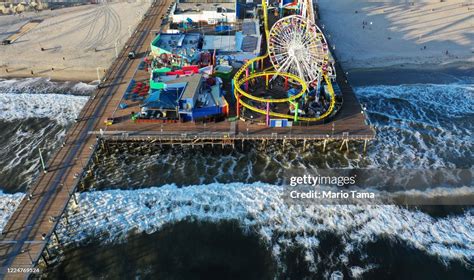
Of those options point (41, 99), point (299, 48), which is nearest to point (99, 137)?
point (41, 99)

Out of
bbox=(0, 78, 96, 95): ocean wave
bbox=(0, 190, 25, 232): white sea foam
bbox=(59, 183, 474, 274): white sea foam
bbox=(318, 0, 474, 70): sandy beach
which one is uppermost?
bbox=(318, 0, 474, 70): sandy beach

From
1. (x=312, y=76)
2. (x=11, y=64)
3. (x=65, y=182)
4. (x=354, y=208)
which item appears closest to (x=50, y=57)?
(x=11, y=64)

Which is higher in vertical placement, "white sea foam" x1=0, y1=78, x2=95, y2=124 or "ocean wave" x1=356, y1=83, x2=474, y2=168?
"white sea foam" x1=0, y1=78, x2=95, y2=124

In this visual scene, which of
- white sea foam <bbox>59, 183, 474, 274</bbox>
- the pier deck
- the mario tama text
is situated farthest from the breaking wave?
the mario tama text

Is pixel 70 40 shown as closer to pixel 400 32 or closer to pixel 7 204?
pixel 7 204

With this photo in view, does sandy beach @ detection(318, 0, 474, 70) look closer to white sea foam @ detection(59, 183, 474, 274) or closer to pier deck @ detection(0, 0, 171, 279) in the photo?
white sea foam @ detection(59, 183, 474, 274)

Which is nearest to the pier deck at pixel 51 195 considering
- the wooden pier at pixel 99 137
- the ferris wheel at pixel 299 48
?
the wooden pier at pixel 99 137

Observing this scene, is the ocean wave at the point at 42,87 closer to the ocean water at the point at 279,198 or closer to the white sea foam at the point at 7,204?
the ocean water at the point at 279,198
